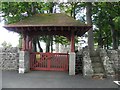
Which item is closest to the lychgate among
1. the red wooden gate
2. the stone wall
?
the red wooden gate

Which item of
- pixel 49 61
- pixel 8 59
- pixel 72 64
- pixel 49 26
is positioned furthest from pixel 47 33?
pixel 8 59

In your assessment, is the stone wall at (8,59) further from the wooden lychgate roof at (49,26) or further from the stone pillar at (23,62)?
the wooden lychgate roof at (49,26)

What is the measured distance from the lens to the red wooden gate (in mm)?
13797

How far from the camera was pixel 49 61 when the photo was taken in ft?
45.3

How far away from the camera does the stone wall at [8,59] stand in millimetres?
14344

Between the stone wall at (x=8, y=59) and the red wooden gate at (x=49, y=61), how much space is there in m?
1.07

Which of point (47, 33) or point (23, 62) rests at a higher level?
point (47, 33)

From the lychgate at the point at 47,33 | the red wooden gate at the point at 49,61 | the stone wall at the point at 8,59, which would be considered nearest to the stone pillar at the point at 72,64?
the lychgate at the point at 47,33

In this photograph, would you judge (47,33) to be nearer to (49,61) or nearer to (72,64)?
(49,61)

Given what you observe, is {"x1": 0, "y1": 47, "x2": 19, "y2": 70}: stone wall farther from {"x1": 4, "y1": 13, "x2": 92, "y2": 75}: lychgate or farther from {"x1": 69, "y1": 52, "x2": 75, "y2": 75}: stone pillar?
{"x1": 69, "y1": 52, "x2": 75, "y2": 75}: stone pillar

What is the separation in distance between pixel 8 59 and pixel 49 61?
264 centimetres

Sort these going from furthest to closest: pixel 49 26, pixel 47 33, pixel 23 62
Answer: pixel 47 33 < pixel 23 62 < pixel 49 26

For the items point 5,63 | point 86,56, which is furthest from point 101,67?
point 5,63

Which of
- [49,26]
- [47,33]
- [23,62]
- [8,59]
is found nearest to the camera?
[49,26]
